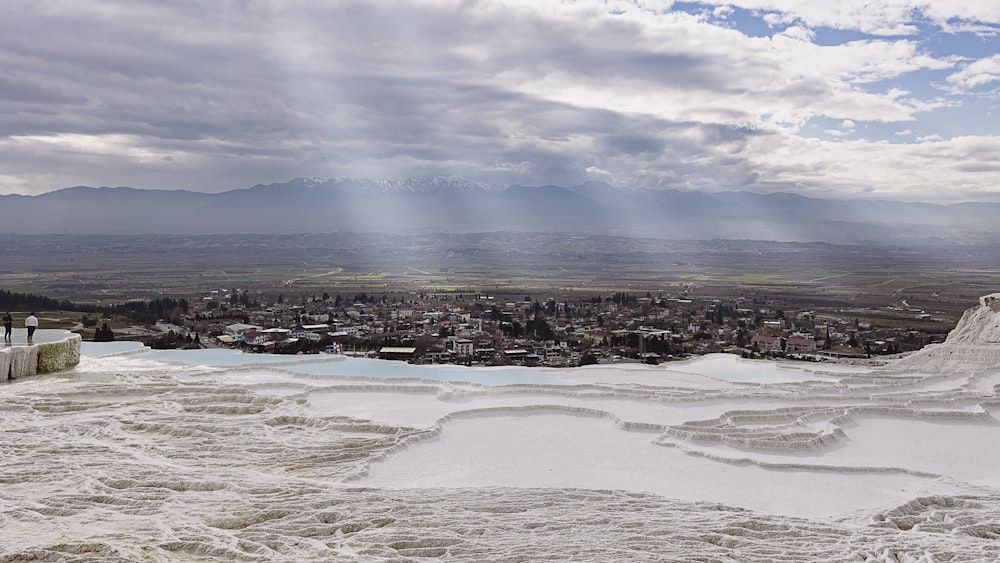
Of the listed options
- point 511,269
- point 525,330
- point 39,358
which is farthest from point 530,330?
point 511,269

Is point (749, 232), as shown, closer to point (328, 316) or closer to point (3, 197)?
point (328, 316)

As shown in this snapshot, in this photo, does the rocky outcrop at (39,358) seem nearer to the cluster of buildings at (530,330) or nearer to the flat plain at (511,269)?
the cluster of buildings at (530,330)

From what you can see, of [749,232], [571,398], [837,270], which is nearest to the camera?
[571,398]

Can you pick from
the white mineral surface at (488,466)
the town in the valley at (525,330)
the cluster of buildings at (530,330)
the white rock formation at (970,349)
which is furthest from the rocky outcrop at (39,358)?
the white rock formation at (970,349)

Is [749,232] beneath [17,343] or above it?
above

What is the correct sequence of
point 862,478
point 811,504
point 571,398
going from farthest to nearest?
point 571,398 → point 862,478 → point 811,504

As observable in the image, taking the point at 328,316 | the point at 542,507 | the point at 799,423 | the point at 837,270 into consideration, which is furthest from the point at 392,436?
the point at 837,270
